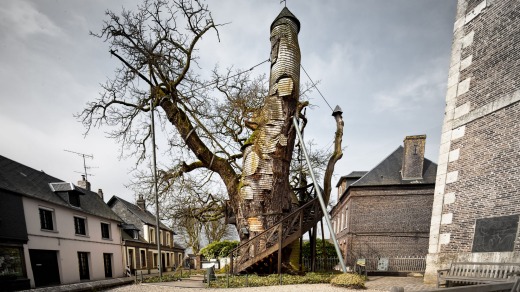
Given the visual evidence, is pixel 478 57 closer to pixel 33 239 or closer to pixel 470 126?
pixel 470 126

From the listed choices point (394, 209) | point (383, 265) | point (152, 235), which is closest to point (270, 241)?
point (383, 265)

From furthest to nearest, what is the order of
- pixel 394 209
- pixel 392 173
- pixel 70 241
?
1. pixel 392 173
2. pixel 394 209
3. pixel 70 241

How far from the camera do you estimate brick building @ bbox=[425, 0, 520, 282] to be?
6.02 metres

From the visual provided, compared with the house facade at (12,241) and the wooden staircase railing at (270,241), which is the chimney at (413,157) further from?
the house facade at (12,241)

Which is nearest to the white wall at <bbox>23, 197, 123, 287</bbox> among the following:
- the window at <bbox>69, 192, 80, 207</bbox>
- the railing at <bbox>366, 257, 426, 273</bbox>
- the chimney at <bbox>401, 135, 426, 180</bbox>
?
the window at <bbox>69, 192, 80, 207</bbox>

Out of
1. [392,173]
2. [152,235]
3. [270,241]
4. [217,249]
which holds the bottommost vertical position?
[217,249]

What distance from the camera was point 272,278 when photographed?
26.7 feet

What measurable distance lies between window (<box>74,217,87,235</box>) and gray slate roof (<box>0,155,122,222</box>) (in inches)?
24.5

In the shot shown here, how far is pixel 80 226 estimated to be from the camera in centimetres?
1614

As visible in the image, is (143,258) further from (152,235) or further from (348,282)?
(348,282)

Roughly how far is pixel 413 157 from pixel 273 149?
13390 millimetres

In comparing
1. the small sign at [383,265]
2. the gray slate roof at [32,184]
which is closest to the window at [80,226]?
the gray slate roof at [32,184]

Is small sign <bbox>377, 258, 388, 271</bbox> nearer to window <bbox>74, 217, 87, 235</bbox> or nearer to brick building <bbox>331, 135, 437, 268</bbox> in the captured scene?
brick building <bbox>331, 135, 437, 268</bbox>

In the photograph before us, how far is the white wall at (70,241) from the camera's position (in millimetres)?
12555
